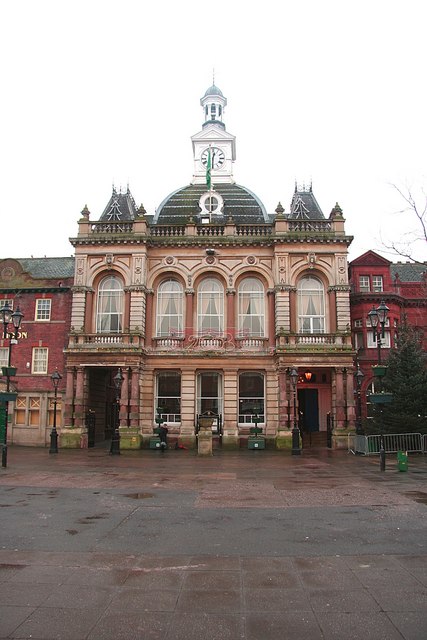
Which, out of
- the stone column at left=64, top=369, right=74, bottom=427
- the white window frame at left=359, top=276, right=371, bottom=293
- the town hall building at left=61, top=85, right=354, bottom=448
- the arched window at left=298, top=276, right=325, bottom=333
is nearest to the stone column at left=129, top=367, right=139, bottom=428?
the town hall building at left=61, top=85, right=354, bottom=448

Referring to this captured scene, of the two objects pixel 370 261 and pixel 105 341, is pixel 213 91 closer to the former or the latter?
pixel 370 261

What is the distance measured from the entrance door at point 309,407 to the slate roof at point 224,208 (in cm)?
1364

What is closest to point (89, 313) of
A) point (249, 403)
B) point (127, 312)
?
point (127, 312)

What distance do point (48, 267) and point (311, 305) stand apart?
65.0ft

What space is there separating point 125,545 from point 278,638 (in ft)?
14.6

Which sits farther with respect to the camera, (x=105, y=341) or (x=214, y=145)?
(x=214, y=145)

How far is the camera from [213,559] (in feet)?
27.5

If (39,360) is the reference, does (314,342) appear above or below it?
above

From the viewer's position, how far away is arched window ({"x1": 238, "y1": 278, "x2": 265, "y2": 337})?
3439cm

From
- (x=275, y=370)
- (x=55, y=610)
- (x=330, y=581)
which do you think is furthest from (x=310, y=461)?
(x=55, y=610)

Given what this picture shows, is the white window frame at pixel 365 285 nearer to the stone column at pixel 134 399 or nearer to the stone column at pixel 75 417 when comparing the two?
the stone column at pixel 134 399

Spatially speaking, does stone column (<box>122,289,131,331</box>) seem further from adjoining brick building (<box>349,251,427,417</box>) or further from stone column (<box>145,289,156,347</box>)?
adjoining brick building (<box>349,251,427,417</box>)

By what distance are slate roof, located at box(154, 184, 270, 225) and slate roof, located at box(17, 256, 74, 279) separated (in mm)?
7444

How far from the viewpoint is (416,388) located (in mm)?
30641
